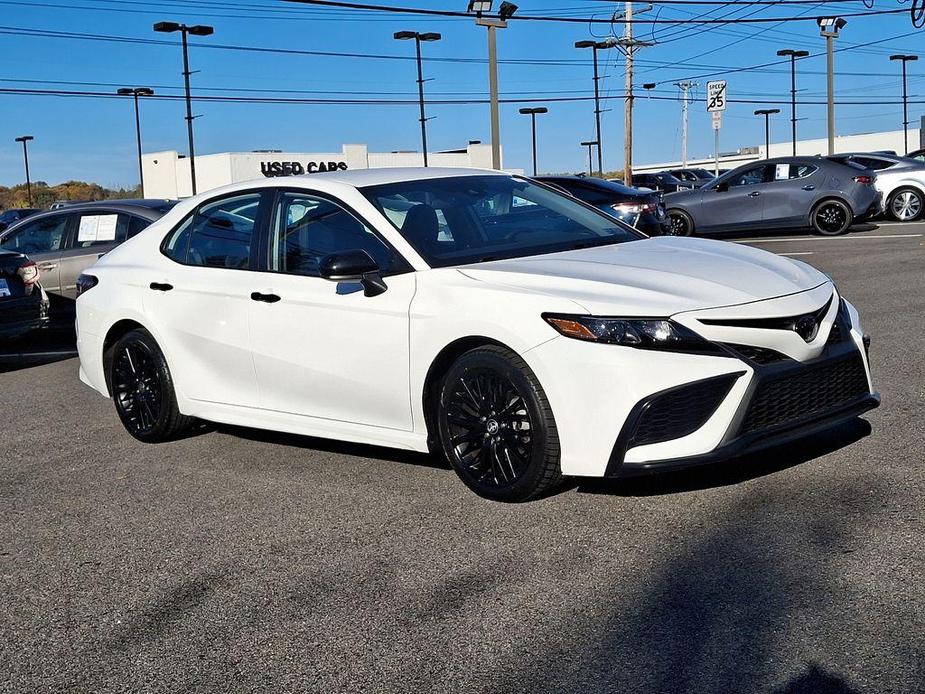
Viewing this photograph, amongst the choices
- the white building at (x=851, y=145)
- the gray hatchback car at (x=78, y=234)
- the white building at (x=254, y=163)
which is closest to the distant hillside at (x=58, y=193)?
the white building at (x=254, y=163)

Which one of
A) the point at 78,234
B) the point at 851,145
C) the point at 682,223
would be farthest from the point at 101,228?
the point at 851,145

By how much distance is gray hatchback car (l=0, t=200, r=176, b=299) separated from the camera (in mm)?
12305

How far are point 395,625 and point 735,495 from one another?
1.85 meters

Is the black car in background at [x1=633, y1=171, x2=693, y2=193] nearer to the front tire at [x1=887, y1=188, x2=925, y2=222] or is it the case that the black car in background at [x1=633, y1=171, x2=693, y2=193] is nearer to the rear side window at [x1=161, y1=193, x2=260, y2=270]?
the front tire at [x1=887, y1=188, x2=925, y2=222]

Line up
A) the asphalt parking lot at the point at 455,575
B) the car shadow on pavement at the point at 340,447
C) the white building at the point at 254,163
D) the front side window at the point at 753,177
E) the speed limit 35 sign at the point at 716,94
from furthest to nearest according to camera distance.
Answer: the white building at the point at 254,163 < the speed limit 35 sign at the point at 716,94 < the front side window at the point at 753,177 < the car shadow on pavement at the point at 340,447 < the asphalt parking lot at the point at 455,575

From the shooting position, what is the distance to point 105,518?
5598 mm

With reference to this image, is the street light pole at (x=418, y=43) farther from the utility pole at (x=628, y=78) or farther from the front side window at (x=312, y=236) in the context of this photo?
the front side window at (x=312, y=236)

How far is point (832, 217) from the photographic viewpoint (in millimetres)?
21062

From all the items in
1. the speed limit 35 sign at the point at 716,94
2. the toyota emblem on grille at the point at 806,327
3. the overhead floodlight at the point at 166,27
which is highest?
the overhead floodlight at the point at 166,27

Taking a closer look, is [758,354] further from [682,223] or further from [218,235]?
[682,223]

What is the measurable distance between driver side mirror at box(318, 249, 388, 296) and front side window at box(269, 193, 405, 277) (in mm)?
130

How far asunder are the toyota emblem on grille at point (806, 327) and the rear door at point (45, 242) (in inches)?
370

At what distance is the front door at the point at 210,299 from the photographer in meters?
6.36

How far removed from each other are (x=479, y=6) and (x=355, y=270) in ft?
66.7
